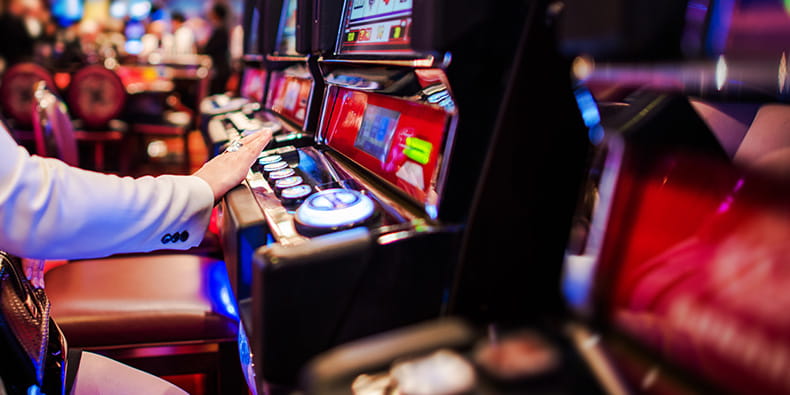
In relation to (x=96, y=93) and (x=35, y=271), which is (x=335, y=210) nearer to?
(x=35, y=271)

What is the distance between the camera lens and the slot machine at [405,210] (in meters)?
0.69

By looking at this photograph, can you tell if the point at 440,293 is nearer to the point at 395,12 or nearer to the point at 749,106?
the point at 395,12

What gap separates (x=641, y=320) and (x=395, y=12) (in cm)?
75

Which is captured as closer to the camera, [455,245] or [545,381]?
[545,381]

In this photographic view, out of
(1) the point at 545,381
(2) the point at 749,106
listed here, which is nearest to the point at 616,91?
(1) the point at 545,381

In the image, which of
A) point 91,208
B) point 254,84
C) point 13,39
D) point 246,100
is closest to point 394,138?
point 91,208

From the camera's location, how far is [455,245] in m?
0.78

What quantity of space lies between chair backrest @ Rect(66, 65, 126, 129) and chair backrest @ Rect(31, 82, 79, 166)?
1974mm

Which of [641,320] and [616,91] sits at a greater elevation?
[616,91]

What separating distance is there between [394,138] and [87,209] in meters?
0.56

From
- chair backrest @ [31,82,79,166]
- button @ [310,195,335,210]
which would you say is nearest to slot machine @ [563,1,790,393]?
button @ [310,195,335,210]

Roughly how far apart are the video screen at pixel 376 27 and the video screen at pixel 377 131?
13cm

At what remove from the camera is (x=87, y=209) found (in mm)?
834

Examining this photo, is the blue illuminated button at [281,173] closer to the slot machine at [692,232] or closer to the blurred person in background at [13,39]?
the slot machine at [692,232]
